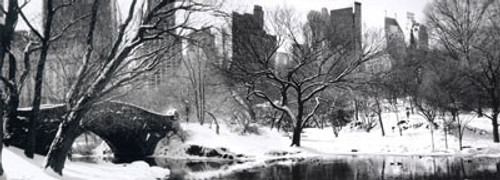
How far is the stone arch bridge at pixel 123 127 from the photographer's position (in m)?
25.4

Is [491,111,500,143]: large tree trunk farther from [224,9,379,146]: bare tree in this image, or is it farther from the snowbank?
the snowbank

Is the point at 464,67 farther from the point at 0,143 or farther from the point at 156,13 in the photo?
the point at 0,143

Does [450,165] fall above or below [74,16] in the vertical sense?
below

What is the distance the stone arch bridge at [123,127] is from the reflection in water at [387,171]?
9247 millimetres

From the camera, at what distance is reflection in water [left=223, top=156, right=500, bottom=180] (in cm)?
2044

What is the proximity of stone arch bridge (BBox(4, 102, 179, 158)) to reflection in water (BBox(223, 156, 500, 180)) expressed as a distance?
30.3 ft

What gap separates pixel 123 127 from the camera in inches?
1439

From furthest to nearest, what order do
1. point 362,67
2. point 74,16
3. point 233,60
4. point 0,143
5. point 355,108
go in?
point 355,108, point 362,67, point 233,60, point 74,16, point 0,143

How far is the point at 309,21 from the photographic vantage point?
3853 cm

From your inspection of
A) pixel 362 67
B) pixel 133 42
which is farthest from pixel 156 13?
pixel 362 67

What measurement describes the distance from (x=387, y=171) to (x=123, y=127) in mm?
20279

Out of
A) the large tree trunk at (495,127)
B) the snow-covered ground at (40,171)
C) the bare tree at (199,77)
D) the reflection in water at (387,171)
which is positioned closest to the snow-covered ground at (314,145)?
the large tree trunk at (495,127)

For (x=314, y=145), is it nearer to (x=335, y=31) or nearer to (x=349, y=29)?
(x=335, y=31)

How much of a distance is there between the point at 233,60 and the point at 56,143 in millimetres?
21938
